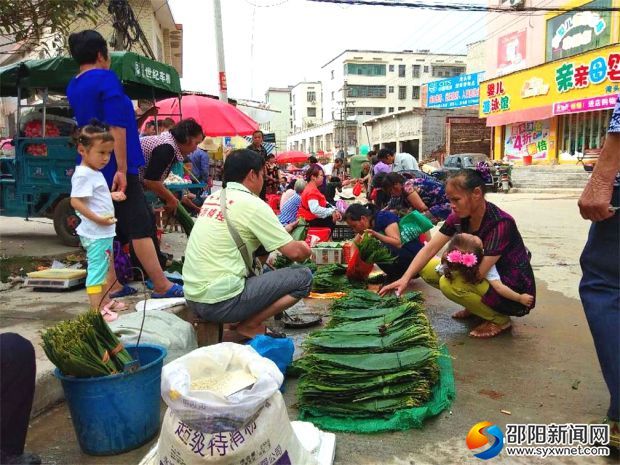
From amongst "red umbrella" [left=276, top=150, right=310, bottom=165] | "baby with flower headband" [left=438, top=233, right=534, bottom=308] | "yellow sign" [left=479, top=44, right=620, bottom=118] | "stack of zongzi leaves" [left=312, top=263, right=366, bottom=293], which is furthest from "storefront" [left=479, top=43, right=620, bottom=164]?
"baby with flower headband" [left=438, top=233, right=534, bottom=308]

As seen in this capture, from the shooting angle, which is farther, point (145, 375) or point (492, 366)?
point (492, 366)

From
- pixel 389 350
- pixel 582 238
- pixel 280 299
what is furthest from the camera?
pixel 582 238

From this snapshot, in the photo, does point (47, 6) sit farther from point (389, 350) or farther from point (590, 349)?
point (590, 349)

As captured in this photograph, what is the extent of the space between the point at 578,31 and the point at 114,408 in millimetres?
23779

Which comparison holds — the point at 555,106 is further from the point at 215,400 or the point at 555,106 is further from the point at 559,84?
the point at 215,400

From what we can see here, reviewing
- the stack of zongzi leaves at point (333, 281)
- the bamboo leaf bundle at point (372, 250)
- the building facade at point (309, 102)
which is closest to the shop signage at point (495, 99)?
the stack of zongzi leaves at point (333, 281)

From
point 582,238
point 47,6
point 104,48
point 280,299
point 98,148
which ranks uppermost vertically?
point 47,6

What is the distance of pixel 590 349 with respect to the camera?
348 centimetres

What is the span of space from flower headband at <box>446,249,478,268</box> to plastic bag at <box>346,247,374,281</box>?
141cm

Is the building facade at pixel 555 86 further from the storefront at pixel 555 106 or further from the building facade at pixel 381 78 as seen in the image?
the building facade at pixel 381 78

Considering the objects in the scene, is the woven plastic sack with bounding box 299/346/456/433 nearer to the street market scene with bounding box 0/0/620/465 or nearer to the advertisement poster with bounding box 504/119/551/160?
the street market scene with bounding box 0/0/620/465

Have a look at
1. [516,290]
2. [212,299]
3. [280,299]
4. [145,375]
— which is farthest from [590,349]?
[145,375]

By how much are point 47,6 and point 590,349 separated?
5.17m

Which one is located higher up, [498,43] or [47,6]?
[498,43]
